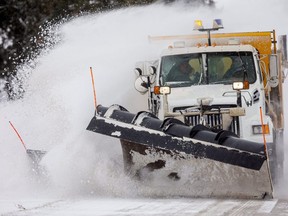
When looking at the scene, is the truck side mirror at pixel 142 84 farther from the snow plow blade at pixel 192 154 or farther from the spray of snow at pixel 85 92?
the snow plow blade at pixel 192 154

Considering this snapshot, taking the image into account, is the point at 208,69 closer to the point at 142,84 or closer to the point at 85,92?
the point at 142,84

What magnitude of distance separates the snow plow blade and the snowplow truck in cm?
1

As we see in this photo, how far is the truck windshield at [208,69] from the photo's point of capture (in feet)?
42.6

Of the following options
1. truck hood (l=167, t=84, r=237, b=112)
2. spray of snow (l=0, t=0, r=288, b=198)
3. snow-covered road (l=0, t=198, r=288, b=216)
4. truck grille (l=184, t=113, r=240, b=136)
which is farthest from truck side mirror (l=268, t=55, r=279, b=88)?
snow-covered road (l=0, t=198, r=288, b=216)

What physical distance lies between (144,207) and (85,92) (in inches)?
162

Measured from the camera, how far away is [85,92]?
14.2 m

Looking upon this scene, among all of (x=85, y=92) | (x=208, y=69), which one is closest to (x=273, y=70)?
(x=208, y=69)

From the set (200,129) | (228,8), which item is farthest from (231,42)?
(228,8)

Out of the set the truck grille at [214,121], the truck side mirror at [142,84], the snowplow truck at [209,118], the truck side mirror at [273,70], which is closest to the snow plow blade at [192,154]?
the snowplow truck at [209,118]

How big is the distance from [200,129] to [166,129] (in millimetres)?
377

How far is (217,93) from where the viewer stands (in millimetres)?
12633

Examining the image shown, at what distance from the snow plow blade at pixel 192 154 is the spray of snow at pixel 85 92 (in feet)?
1.10

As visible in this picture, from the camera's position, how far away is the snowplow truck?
440 inches

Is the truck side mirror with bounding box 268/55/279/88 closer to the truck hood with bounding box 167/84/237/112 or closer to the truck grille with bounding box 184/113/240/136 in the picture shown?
the truck hood with bounding box 167/84/237/112
